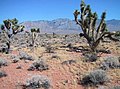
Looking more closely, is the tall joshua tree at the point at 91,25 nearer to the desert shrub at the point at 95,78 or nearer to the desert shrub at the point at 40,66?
the desert shrub at the point at 40,66

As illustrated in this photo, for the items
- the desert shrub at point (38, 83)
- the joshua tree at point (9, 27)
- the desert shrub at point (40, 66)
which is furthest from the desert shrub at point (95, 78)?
the joshua tree at point (9, 27)

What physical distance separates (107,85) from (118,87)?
49.7 inches

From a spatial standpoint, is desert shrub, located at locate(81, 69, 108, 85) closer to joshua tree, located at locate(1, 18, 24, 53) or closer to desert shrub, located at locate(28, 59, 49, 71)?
desert shrub, located at locate(28, 59, 49, 71)

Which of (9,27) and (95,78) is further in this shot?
(9,27)

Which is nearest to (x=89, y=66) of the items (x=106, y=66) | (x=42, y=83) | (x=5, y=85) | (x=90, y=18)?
(x=106, y=66)

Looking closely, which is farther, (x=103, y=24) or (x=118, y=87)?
(x=103, y=24)

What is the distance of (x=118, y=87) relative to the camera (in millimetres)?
8992

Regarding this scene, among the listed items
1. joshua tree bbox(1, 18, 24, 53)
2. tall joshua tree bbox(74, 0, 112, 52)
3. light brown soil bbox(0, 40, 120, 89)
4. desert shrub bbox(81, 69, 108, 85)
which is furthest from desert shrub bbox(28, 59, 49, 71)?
joshua tree bbox(1, 18, 24, 53)

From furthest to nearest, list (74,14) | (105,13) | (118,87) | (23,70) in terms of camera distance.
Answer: (74,14) < (105,13) < (23,70) < (118,87)

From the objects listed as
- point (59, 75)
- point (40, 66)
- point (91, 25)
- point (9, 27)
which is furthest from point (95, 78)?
point (9, 27)

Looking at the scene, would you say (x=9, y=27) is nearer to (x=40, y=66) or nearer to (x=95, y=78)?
(x=40, y=66)

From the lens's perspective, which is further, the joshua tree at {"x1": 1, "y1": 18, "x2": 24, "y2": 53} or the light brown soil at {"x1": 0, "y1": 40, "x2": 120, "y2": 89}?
the joshua tree at {"x1": 1, "y1": 18, "x2": 24, "y2": 53}

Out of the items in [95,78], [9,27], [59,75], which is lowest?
[59,75]

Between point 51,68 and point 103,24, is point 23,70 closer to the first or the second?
point 51,68
